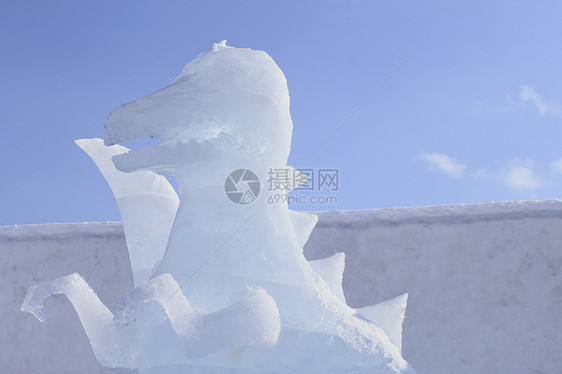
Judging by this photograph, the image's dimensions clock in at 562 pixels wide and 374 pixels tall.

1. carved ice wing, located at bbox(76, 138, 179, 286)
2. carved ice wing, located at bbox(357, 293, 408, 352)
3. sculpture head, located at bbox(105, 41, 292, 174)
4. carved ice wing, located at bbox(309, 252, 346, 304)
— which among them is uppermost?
sculpture head, located at bbox(105, 41, 292, 174)

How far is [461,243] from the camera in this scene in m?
4.41

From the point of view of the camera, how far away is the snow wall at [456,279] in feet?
13.9

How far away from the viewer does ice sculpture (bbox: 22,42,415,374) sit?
5.28 ft

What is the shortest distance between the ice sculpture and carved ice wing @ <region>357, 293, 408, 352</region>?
→ 19cm

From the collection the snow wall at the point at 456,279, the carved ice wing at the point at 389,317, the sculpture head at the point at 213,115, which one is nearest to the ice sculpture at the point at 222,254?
the sculpture head at the point at 213,115

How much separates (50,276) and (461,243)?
3551 mm

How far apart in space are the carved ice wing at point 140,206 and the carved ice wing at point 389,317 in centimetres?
78

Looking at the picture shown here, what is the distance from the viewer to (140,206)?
209 cm

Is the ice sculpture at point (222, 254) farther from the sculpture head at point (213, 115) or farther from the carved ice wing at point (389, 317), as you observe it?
the carved ice wing at point (389, 317)

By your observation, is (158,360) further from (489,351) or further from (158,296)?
(489,351)

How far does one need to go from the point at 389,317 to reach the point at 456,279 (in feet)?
8.23

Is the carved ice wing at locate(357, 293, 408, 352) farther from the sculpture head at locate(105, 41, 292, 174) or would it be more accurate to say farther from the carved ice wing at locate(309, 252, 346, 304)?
the sculpture head at locate(105, 41, 292, 174)

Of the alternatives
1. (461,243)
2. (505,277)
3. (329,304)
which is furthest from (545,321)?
(329,304)

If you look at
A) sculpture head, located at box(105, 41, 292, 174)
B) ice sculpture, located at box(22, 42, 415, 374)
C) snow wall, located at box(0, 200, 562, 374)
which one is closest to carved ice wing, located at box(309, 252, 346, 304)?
ice sculpture, located at box(22, 42, 415, 374)
